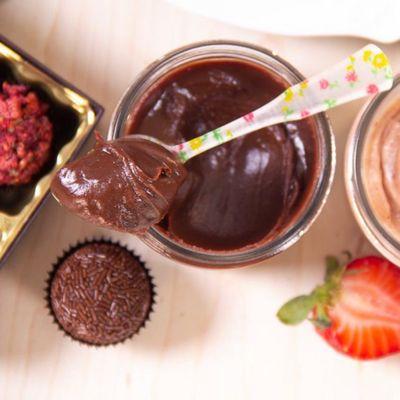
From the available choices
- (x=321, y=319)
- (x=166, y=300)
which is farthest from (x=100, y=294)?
(x=321, y=319)

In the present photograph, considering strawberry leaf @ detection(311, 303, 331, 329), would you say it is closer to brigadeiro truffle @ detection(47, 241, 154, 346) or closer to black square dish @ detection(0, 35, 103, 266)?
brigadeiro truffle @ detection(47, 241, 154, 346)

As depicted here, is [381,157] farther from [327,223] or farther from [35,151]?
[35,151]

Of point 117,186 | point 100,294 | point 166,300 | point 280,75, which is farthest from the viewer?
point 166,300

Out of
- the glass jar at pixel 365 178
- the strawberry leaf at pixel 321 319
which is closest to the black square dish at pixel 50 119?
the glass jar at pixel 365 178

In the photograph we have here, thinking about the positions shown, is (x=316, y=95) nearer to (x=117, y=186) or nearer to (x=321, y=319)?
(x=117, y=186)

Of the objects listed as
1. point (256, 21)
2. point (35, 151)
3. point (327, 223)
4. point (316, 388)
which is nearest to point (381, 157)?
point (327, 223)

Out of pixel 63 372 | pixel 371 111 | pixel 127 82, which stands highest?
pixel 371 111
